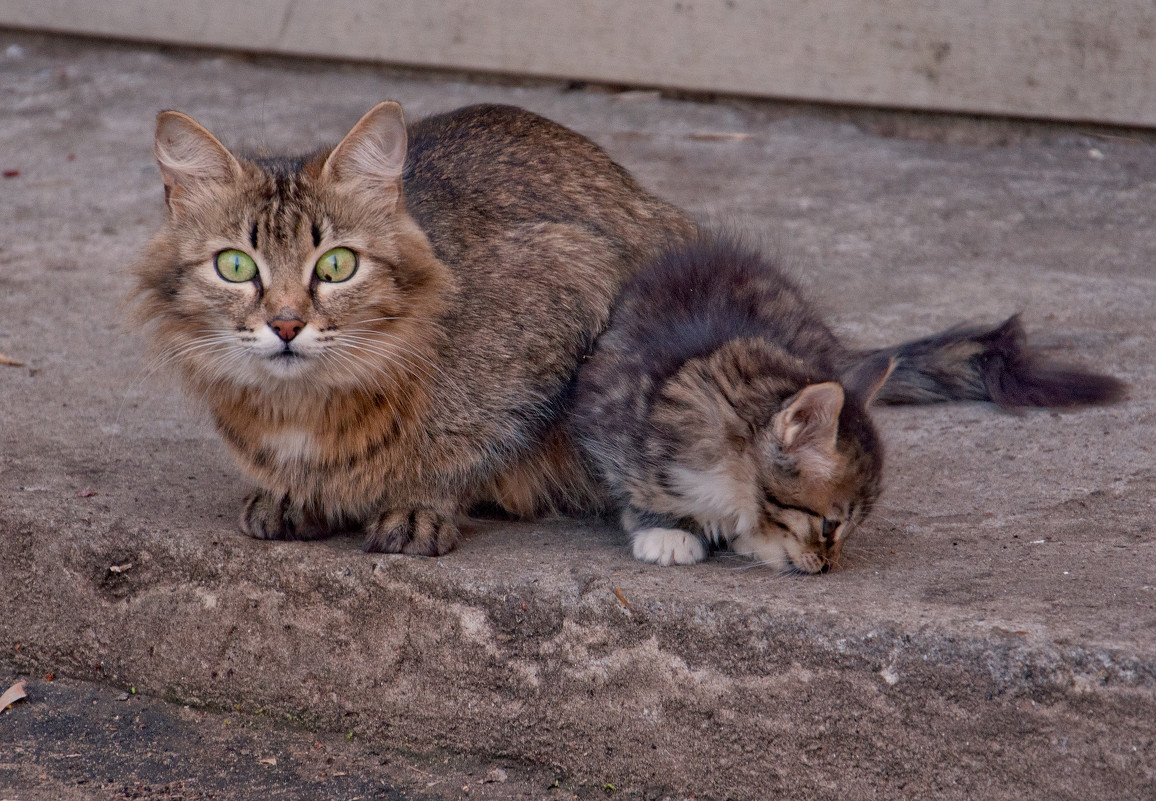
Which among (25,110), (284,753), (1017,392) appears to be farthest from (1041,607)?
(25,110)

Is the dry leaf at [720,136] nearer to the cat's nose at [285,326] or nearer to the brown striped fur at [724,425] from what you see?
the brown striped fur at [724,425]

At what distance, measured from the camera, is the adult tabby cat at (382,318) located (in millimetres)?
2988

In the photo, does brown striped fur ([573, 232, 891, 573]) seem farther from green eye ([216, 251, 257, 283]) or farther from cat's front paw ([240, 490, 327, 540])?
green eye ([216, 251, 257, 283])

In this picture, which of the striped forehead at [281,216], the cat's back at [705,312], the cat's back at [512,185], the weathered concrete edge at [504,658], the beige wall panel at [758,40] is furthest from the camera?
the beige wall panel at [758,40]

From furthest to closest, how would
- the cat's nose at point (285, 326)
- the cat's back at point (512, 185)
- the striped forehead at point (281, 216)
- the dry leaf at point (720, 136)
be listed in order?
the dry leaf at point (720, 136) → the cat's back at point (512, 185) → the striped forehead at point (281, 216) → the cat's nose at point (285, 326)

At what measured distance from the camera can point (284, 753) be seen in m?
3.05

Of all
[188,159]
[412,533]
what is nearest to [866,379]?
[412,533]

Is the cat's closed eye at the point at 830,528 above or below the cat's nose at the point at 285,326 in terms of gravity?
below

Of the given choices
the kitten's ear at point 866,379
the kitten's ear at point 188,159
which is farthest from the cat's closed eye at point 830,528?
the kitten's ear at point 188,159

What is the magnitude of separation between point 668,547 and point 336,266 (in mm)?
1136

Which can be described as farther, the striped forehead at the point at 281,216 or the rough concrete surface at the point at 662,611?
the striped forehead at the point at 281,216

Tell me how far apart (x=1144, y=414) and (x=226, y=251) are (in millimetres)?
2876

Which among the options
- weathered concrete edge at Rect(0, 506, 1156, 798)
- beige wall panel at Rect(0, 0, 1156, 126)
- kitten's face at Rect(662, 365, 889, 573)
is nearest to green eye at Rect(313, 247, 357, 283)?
weathered concrete edge at Rect(0, 506, 1156, 798)

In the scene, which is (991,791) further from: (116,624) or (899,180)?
(899,180)
